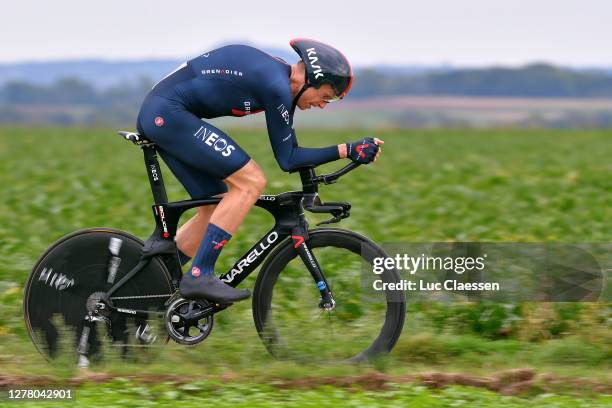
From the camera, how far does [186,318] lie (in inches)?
247

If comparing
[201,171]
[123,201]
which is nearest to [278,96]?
[201,171]

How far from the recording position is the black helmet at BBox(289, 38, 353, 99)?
6090 mm

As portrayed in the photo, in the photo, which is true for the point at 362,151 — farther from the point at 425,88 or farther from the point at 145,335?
the point at 425,88

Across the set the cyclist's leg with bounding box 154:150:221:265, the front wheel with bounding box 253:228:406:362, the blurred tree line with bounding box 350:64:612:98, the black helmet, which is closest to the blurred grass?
the front wheel with bounding box 253:228:406:362

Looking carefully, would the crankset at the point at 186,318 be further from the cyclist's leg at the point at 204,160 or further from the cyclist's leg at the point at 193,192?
the cyclist's leg at the point at 193,192

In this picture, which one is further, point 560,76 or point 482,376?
point 560,76

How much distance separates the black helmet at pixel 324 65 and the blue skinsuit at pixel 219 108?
0.16 m

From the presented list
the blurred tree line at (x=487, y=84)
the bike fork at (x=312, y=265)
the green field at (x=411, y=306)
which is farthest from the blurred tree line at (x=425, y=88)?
the bike fork at (x=312, y=265)

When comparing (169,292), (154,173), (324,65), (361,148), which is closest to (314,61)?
(324,65)

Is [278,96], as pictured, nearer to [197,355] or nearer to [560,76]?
[197,355]

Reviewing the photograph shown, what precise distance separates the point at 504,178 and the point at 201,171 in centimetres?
1471

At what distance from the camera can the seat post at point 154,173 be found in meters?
6.29

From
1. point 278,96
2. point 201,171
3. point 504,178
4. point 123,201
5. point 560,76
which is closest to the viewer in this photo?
point 278,96

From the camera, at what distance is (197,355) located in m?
6.56
